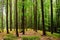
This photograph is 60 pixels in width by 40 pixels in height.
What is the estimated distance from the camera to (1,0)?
32.0 meters

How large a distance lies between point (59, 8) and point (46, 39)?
14.4m

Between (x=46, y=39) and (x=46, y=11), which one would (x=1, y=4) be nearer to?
(x=46, y=11)

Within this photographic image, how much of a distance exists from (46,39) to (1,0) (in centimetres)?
1599

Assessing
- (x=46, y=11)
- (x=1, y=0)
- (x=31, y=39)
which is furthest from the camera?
(x=46, y=11)

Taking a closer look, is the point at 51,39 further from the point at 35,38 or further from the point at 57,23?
the point at 57,23

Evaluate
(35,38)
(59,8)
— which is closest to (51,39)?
(35,38)

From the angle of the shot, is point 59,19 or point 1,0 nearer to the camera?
point 1,0

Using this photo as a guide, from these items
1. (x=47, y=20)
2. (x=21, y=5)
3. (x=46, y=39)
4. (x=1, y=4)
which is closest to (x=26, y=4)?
(x=21, y=5)

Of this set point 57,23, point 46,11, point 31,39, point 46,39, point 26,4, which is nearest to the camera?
point 31,39

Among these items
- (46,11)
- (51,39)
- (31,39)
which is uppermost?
(46,11)

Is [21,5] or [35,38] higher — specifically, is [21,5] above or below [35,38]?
above

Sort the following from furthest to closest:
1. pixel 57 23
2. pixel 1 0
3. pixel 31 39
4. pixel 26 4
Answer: pixel 57 23
pixel 1 0
pixel 26 4
pixel 31 39

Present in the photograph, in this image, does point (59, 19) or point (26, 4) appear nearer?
point (26, 4)

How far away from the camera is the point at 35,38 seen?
11047mm
